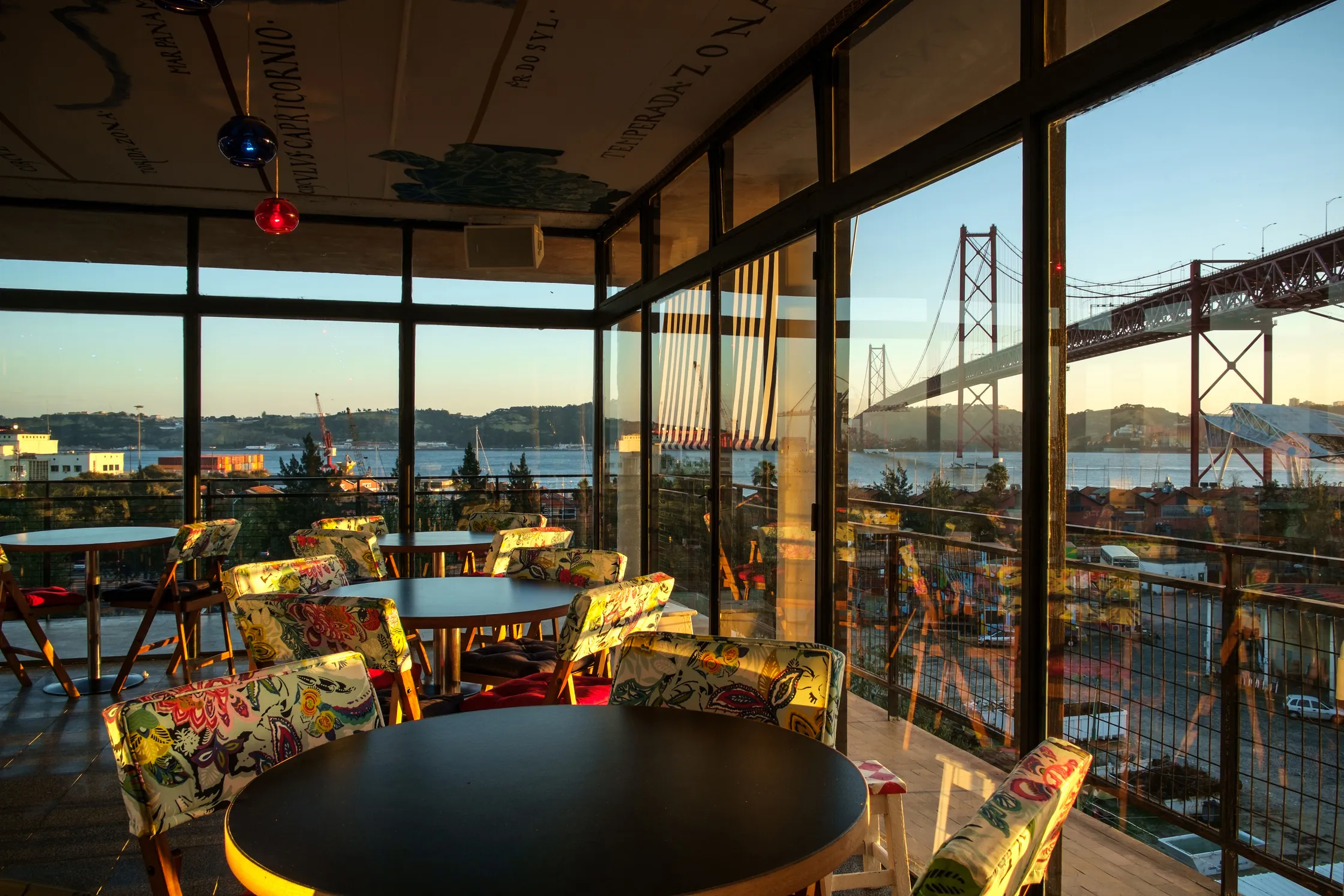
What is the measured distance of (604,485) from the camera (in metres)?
7.49

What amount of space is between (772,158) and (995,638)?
2.56 meters

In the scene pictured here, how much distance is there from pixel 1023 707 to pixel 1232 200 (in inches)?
54.3

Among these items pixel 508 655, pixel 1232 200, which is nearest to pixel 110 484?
pixel 508 655

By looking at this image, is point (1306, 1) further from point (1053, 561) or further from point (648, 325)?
point (648, 325)

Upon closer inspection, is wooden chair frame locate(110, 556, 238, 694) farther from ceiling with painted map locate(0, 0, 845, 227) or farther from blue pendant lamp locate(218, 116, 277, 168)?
blue pendant lamp locate(218, 116, 277, 168)

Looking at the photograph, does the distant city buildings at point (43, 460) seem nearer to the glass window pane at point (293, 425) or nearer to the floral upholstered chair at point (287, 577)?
the glass window pane at point (293, 425)

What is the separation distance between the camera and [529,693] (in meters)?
3.23

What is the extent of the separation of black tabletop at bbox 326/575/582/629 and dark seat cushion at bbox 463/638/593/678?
10.5 inches

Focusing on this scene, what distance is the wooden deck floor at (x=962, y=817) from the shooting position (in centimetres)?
216

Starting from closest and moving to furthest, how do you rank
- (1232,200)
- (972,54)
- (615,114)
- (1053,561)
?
1. (1232,200)
2. (1053,561)
3. (972,54)
4. (615,114)

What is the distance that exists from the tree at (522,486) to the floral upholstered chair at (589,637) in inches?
154

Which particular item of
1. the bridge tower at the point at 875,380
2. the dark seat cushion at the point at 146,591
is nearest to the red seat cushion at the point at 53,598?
the dark seat cushion at the point at 146,591

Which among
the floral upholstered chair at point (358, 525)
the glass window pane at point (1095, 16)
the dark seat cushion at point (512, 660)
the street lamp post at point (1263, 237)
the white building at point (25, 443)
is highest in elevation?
the glass window pane at point (1095, 16)

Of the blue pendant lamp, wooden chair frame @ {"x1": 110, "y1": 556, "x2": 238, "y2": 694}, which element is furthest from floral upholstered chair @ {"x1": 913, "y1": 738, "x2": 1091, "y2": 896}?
wooden chair frame @ {"x1": 110, "y1": 556, "x2": 238, "y2": 694}
